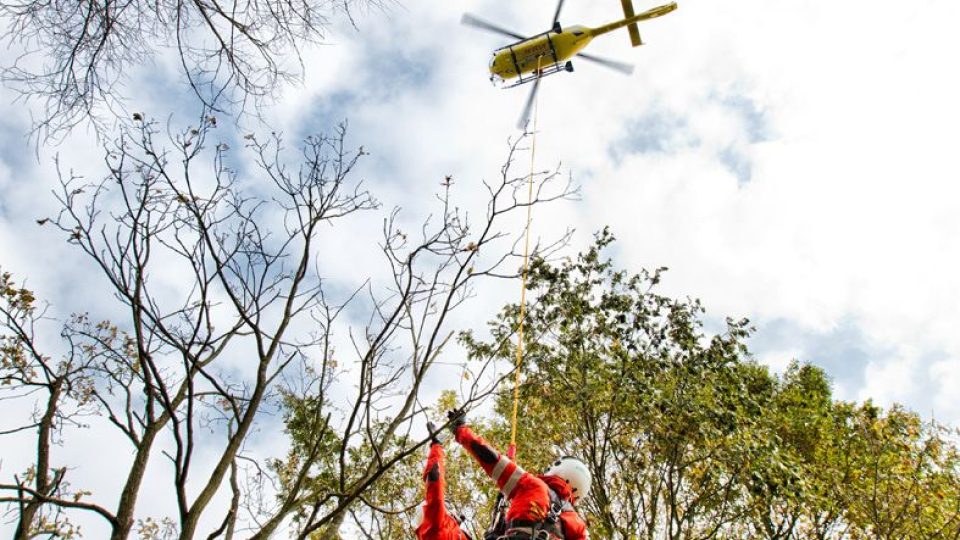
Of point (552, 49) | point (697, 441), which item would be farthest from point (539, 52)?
point (697, 441)

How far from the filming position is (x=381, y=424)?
6508 mm

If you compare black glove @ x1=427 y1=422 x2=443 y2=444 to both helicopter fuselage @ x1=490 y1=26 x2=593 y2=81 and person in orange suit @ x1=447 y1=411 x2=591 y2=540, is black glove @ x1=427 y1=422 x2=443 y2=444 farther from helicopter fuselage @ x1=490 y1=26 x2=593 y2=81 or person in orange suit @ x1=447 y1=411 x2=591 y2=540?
helicopter fuselage @ x1=490 y1=26 x2=593 y2=81

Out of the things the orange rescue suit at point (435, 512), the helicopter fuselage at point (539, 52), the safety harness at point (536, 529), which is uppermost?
the helicopter fuselage at point (539, 52)

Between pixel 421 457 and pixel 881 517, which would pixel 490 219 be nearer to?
pixel 421 457

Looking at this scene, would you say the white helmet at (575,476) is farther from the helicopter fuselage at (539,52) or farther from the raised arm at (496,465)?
the helicopter fuselage at (539,52)

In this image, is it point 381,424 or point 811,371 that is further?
point 811,371

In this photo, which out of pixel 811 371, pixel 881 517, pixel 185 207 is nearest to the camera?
pixel 185 207

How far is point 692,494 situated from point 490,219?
23.2 feet

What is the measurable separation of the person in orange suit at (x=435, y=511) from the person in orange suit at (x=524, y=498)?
0.81ft

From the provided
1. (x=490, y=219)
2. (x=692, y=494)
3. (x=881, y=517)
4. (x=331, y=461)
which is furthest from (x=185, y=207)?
(x=881, y=517)

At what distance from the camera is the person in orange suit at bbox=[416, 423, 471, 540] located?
3.88 metres

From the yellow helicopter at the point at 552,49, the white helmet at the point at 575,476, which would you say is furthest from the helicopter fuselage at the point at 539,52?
the white helmet at the point at 575,476

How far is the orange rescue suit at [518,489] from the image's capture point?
12.5 feet

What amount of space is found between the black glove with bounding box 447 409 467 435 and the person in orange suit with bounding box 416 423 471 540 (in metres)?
0.16
